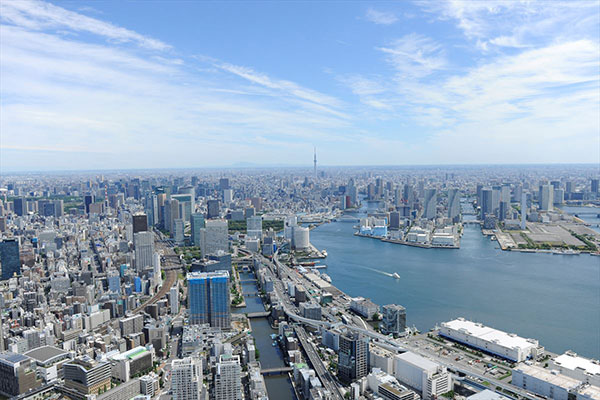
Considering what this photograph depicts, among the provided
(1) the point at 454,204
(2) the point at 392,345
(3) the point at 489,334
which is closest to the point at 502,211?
(1) the point at 454,204

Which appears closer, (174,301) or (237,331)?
(237,331)

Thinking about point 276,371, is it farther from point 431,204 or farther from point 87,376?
point 431,204

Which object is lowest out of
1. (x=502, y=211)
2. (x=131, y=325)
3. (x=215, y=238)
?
(x=131, y=325)

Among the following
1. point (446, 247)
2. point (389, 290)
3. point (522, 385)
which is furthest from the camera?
point (446, 247)

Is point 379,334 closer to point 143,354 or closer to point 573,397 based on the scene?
point 573,397

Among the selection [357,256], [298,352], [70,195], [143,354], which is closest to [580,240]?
[357,256]

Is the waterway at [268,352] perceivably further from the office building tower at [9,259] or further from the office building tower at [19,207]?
the office building tower at [19,207]
